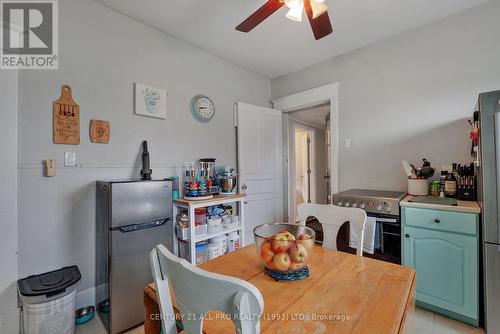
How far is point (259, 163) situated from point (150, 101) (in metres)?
1.63

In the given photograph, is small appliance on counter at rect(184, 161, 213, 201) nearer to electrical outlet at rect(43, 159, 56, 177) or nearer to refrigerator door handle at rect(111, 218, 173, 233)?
refrigerator door handle at rect(111, 218, 173, 233)

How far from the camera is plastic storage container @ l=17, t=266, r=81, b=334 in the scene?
1381 millimetres

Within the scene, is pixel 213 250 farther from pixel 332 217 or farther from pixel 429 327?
pixel 429 327

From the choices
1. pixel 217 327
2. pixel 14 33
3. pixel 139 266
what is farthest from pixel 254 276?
pixel 14 33

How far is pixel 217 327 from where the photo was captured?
0.65 m

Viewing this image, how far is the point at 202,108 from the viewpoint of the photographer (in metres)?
2.70

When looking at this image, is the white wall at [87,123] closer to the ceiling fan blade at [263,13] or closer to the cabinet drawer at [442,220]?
the ceiling fan blade at [263,13]

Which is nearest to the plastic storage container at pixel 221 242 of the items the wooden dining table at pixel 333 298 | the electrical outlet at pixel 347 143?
the wooden dining table at pixel 333 298

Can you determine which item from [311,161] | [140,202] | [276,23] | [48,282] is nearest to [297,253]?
[140,202]

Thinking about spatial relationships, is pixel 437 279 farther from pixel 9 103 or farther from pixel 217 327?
pixel 9 103

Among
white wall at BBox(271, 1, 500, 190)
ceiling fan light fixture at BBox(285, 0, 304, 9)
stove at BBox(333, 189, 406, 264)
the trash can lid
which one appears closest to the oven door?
stove at BBox(333, 189, 406, 264)

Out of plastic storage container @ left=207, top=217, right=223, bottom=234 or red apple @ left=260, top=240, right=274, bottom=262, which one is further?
plastic storage container @ left=207, top=217, right=223, bottom=234

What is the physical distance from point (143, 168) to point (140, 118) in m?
0.53

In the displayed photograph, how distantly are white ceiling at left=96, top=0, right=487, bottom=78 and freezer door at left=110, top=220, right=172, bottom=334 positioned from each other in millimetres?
1942
